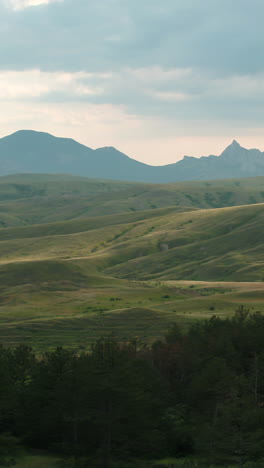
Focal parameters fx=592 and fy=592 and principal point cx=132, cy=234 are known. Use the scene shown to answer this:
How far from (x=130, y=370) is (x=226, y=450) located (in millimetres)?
11538

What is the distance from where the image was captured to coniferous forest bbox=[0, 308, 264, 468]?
50.5 metres

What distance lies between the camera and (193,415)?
61281 mm

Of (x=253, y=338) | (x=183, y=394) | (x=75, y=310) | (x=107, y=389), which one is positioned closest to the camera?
(x=107, y=389)

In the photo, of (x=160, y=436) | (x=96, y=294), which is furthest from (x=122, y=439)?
(x=96, y=294)

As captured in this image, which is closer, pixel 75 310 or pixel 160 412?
pixel 160 412

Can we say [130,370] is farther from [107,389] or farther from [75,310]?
[75,310]

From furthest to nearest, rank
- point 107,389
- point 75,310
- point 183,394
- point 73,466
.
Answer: point 75,310 < point 183,394 < point 107,389 < point 73,466

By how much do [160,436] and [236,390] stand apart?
28.4 feet

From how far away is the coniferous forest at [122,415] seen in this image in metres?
50.5

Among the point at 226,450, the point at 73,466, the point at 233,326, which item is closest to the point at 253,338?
the point at 233,326

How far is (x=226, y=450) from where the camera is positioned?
166 feet

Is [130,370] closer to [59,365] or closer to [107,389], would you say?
[107,389]

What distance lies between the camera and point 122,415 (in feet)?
179

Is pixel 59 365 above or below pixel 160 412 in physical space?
above
